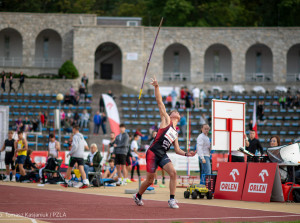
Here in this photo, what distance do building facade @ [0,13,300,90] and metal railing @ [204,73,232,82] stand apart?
0.10 metres

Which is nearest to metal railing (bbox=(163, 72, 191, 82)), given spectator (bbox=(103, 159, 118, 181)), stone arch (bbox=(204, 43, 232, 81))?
stone arch (bbox=(204, 43, 232, 81))

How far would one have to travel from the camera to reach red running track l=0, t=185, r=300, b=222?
379 inches

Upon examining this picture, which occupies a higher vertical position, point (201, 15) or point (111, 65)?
point (201, 15)

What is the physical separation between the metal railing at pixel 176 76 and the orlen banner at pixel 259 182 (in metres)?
38.2

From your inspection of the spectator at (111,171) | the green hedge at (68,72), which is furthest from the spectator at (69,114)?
the spectator at (111,171)

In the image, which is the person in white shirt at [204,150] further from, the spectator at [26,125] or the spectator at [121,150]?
the spectator at [26,125]

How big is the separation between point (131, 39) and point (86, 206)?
40.4m

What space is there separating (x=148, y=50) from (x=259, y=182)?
125 feet

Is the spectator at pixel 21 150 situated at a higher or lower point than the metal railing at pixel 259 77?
lower

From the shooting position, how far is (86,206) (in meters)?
11.4

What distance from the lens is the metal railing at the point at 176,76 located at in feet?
173

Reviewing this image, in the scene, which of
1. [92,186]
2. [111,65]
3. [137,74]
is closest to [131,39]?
[137,74]

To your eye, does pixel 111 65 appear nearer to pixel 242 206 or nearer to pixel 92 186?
pixel 92 186

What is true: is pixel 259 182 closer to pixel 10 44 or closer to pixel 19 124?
pixel 19 124
